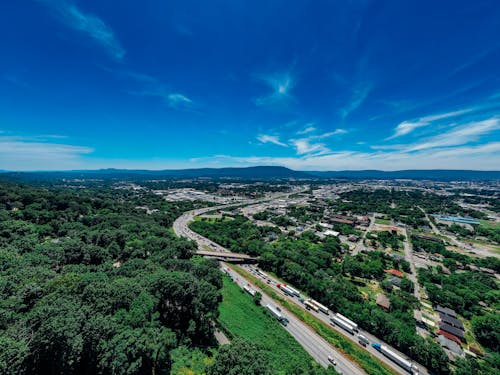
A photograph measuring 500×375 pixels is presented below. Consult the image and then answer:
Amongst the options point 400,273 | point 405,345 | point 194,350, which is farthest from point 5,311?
point 400,273

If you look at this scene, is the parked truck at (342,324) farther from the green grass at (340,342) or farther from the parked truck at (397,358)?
the parked truck at (397,358)

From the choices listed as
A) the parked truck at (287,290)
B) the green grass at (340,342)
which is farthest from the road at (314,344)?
the parked truck at (287,290)

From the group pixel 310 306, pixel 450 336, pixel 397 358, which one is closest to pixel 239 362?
pixel 397 358

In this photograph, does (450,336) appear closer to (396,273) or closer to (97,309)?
(396,273)

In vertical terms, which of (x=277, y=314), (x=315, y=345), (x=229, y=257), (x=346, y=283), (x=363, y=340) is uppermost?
(x=277, y=314)

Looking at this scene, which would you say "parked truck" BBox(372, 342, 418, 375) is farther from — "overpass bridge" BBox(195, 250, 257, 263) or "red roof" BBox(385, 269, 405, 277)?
"overpass bridge" BBox(195, 250, 257, 263)

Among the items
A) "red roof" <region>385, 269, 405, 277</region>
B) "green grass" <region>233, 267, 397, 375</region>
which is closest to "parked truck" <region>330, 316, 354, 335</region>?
"green grass" <region>233, 267, 397, 375</region>

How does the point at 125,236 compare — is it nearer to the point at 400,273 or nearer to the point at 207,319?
the point at 207,319
